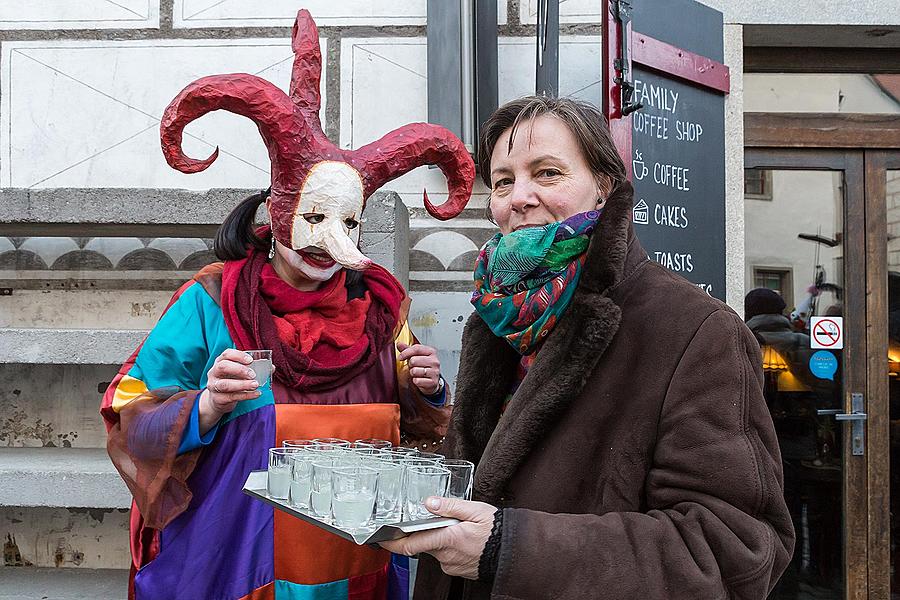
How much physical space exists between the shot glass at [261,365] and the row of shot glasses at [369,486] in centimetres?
29

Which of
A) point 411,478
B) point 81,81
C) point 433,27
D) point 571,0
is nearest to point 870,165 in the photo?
point 571,0

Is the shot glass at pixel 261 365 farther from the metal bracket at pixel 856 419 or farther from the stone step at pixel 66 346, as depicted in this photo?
the metal bracket at pixel 856 419

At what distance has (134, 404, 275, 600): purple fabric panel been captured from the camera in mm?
1920

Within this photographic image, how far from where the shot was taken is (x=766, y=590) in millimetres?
1341

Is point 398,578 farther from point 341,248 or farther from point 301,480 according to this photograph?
point 341,248

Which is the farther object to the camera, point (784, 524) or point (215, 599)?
point (215, 599)

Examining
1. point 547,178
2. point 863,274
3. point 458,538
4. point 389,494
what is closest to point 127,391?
point 389,494

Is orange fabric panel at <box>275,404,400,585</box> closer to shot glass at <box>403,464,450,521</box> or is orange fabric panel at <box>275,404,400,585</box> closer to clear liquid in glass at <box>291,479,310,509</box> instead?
clear liquid in glass at <box>291,479,310,509</box>

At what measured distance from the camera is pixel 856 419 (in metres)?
3.77

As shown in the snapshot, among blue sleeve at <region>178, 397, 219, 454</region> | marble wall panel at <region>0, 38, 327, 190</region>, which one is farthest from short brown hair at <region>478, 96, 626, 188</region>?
marble wall panel at <region>0, 38, 327, 190</region>

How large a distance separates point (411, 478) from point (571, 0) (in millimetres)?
2739

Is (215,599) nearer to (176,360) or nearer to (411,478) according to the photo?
(176,360)

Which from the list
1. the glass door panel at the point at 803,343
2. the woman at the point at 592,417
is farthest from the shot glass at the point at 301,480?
the glass door panel at the point at 803,343

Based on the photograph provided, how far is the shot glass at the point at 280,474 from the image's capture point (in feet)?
5.20
